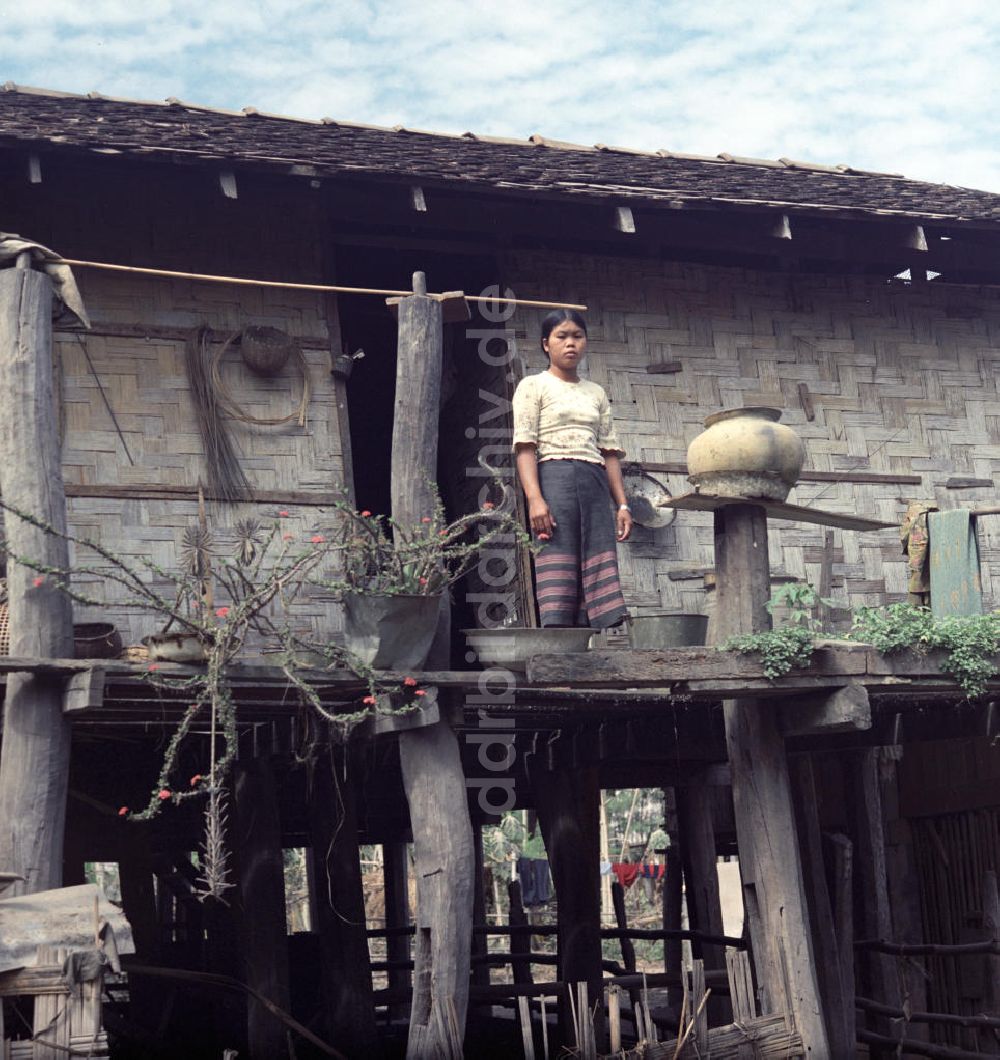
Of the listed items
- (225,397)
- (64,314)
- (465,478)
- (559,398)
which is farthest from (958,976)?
(64,314)

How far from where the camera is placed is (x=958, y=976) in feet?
36.6

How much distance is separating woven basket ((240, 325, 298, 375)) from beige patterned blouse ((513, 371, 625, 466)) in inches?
73.0

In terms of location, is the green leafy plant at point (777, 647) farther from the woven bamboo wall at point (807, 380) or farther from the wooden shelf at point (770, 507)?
the woven bamboo wall at point (807, 380)

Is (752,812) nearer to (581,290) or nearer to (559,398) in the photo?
(559,398)

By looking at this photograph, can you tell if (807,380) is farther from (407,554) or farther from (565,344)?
(407,554)

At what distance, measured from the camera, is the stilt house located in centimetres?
741

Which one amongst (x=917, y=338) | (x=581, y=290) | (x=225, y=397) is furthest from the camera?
(x=917, y=338)

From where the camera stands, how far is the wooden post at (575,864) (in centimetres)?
1020

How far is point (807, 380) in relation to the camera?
33.2 feet

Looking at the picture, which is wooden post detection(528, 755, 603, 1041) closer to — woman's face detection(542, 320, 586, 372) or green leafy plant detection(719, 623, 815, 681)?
green leafy plant detection(719, 623, 815, 681)

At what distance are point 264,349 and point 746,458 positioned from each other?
10.1ft

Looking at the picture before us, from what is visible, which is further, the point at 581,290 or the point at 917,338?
the point at 917,338

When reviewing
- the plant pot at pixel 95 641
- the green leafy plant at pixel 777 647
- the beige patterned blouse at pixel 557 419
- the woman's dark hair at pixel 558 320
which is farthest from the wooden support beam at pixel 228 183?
the green leafy plant at pixel 777 647

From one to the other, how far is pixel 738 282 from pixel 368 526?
4168 mm
